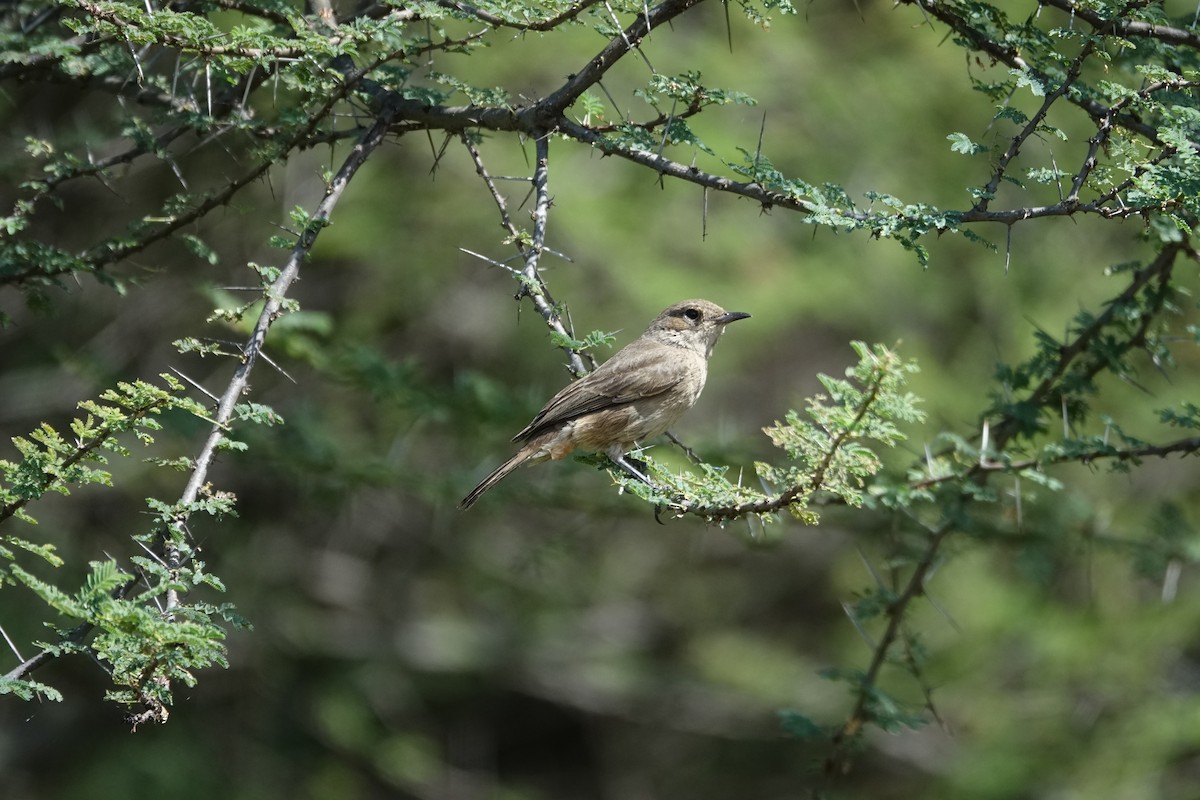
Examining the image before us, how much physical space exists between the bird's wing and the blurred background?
1110 mm

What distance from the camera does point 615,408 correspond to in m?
6.15

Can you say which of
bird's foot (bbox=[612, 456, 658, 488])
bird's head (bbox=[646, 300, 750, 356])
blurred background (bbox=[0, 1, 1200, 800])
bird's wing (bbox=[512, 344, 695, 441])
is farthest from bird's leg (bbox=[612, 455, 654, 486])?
blurred background (bbox=[0, 1, 1200, 800])

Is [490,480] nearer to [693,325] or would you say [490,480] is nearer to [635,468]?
[635,468]

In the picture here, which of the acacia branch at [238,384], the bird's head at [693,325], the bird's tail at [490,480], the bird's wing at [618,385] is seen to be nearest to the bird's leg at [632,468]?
the bird's wing at [618,385]

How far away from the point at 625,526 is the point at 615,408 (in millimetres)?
6479

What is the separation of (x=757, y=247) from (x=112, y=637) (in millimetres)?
7857

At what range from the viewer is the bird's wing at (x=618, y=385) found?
603cm

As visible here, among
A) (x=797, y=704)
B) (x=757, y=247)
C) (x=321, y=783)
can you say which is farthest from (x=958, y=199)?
(x=321, y=783)

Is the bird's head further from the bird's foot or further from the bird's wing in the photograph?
the bird's foot

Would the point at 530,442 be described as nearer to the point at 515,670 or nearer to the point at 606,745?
the point at 515,670

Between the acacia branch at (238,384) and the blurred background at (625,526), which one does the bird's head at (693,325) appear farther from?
the acacia branch at (238,384)

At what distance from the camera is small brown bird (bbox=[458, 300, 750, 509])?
604 centimetres

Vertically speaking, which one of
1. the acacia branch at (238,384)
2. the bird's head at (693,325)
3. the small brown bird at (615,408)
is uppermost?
the bird's head at (693,325)

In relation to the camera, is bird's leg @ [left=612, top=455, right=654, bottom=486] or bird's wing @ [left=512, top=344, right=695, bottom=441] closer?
bird's leg @ [left=612, top=455, right=654, bottom=486]
